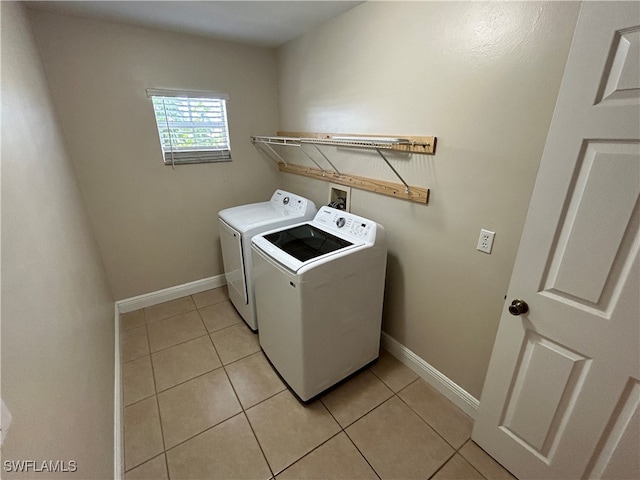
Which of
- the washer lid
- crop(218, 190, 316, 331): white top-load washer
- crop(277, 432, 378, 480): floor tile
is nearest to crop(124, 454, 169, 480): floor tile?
crop(277, 432, 378, 480): floor tile

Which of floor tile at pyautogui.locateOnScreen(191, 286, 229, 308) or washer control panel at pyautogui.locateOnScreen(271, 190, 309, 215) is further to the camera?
floor tile at pyautogui.locateOnScreen(191, 286, 229, 308)

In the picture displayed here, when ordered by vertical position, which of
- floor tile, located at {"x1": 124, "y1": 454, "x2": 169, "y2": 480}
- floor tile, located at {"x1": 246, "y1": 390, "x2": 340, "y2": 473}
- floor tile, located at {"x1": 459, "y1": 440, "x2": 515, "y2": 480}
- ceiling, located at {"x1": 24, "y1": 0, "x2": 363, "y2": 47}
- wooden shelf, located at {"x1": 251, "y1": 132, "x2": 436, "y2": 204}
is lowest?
floor tile, located at {"x1": 124, "y1": 454, "x2": 169, "y2": 480}

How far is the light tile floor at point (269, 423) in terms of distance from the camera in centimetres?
142

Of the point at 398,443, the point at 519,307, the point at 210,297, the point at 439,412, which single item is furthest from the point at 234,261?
the point at 519,307

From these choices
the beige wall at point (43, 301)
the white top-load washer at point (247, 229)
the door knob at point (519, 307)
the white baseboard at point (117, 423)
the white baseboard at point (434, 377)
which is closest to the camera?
the beige wall at point (43, 301)

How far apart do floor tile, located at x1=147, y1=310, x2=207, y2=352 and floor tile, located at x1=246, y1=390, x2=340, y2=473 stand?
3.07ft

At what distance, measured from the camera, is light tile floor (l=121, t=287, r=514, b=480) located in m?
1.42

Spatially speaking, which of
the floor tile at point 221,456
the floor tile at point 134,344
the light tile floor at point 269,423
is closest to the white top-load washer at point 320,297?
the light tile floor at point 269,423

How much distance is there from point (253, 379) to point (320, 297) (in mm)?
856

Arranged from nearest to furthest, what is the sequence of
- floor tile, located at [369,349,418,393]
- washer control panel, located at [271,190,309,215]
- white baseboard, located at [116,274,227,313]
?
floor tile, located at [369,349,418,393] → washer control panel, located at [271,190,309,215] → white baseboard, located at [116,274,227,313]

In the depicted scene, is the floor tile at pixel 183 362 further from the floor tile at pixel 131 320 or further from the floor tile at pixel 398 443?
the floor tile at pixel 398 443

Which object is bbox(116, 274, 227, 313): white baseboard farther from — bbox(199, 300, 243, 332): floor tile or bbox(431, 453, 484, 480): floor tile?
bbox(431, 453, 484, 480): floor tile

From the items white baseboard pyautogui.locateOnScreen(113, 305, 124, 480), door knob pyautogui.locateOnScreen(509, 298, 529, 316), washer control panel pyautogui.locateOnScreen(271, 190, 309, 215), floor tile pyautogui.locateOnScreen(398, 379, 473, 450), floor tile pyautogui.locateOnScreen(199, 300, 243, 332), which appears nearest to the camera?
door knob pyautogui.locateOnScreen(509, 298, 529, 316)

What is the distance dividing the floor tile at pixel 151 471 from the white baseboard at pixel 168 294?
60.4 inches
